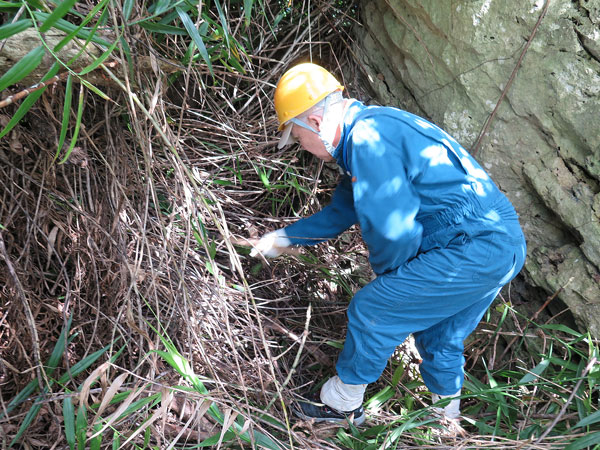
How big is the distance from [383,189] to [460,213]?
29 centimetres

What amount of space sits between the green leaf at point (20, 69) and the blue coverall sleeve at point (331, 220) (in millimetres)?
1109

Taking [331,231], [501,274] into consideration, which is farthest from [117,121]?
[501,274]

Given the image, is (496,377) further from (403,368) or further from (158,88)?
(158,88)

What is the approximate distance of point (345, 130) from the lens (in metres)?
1.77

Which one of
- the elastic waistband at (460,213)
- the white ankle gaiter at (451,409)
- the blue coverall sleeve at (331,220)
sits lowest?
the white ankle gaiter at (451,409)

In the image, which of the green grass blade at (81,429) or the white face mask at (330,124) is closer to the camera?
the green grass blade at (81,429)

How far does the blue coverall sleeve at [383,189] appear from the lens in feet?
5.35

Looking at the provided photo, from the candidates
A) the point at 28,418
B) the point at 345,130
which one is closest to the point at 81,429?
the point at 28,418

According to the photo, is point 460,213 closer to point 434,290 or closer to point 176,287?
point 434,290

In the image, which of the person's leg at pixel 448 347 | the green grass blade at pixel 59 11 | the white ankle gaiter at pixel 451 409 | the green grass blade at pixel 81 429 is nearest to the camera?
the green grass blade at pixel 59 11

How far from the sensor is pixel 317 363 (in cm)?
231

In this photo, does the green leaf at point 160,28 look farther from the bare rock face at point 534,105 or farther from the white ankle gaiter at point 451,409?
the white ankle gaiter at point 451,409

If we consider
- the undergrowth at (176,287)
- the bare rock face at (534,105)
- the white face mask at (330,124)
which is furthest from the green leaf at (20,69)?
the bare rock face at (534,105)

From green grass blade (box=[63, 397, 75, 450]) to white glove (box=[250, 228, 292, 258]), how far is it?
0.85 meters
